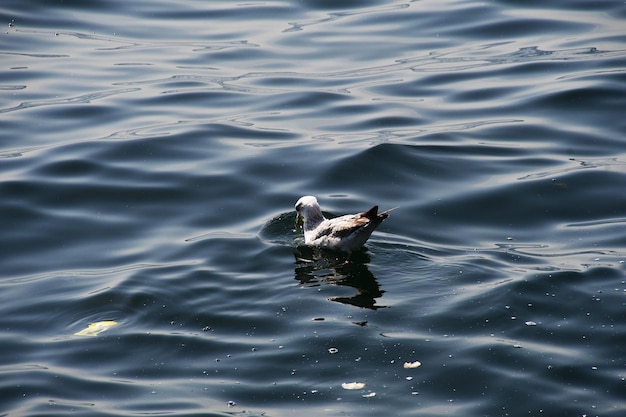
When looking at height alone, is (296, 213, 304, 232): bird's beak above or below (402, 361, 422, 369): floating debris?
above

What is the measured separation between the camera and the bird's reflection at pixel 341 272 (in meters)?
10.4

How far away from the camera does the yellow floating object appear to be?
33.0 ft

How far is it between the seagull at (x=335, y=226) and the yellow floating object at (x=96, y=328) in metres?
2.95

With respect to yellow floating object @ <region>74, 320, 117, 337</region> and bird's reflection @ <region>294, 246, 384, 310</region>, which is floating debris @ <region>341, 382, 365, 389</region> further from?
yellow floating object @ <region>74, 320, 117, 337</region>

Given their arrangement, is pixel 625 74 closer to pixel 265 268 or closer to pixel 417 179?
pixel 417 179

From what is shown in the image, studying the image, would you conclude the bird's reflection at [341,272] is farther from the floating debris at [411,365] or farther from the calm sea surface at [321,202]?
the floating debris at [411,365]

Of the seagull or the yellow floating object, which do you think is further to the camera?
the seagull

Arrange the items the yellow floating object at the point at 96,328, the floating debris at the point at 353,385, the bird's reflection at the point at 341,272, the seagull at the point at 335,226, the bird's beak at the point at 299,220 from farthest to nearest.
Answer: the bird's beak at the point at 299,220 < the seagull at the point at 335,226 < the bird's reflection at the point at 341,272 < the yellow floating object at the point at 96,328 < the floating debris at the point at 353,385

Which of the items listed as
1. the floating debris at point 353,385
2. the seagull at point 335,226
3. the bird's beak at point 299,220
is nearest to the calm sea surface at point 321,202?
the floating debris at point 353,385

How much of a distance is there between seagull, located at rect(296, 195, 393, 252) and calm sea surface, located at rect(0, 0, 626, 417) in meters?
0.21

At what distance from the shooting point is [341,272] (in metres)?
11.4

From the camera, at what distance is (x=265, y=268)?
1139cm

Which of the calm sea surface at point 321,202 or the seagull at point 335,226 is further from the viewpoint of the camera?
the seagull at point 335,226

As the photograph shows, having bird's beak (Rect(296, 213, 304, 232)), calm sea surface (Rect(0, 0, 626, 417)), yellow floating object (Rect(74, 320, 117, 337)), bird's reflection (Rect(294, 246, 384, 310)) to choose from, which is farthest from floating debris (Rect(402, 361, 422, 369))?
bird's beak (Rect(296, 213, 304, 232))
